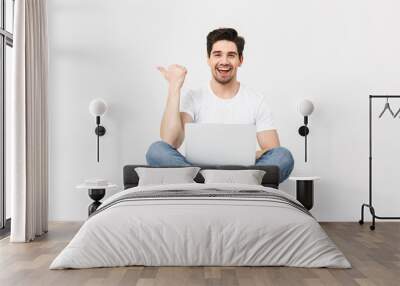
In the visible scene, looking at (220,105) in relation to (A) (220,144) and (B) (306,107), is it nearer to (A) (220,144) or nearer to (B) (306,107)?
(A) (220,144)

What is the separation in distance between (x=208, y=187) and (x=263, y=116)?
215cm

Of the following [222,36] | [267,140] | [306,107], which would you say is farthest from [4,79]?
[306,107]

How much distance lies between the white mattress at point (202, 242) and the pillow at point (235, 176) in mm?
1574

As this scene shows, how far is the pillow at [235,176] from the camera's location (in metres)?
5.97

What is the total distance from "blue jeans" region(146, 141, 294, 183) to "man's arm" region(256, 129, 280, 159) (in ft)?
0.17

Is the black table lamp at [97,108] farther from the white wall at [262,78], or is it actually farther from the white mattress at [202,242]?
the white mattress at [202,242]

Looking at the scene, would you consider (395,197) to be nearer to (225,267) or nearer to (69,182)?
(225,267)

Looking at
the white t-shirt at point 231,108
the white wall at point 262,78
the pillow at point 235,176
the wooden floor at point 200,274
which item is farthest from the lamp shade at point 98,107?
the wooden floor at point 200,274

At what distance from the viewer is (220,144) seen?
22.2ft

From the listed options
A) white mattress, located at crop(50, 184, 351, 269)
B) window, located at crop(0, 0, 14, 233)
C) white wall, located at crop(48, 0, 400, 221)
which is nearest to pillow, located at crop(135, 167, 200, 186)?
white wall, located at crop(48, 0, 400, 221)

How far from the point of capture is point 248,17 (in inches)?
276

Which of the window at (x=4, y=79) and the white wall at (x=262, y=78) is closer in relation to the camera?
the window at (x=4, y=79)

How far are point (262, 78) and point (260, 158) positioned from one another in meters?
0.98

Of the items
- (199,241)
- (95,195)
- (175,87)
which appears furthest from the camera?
(175,87)
